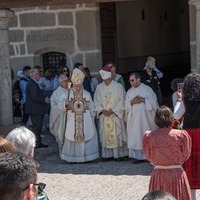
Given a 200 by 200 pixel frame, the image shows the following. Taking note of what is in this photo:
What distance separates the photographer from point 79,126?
396 inches

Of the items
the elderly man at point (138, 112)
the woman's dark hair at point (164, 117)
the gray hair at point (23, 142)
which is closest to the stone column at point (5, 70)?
the elderly man at point (138, 112)

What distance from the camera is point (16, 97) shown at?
13062mm

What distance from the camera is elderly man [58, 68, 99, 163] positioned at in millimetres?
10078

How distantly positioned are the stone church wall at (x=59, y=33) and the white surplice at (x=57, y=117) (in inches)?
137

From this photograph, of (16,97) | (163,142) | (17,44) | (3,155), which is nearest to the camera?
(3,155)

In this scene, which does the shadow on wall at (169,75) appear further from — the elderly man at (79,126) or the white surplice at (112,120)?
the elderly man at (79,126)

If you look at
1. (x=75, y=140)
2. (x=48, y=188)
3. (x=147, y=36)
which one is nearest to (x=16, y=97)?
(x=75, y=140)

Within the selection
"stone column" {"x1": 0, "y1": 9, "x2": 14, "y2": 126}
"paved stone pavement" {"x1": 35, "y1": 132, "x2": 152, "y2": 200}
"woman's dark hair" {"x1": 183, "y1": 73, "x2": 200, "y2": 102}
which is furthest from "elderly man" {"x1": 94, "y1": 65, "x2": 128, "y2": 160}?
"woman's dark hair" {"x1": 183, "y1": 73, "x2": 200, "y2": 102}

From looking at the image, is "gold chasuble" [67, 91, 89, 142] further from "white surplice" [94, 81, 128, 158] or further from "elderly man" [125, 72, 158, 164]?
"elderly man" [125, 72, 158, 164]

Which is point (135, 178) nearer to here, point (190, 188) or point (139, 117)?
point (139, 117)

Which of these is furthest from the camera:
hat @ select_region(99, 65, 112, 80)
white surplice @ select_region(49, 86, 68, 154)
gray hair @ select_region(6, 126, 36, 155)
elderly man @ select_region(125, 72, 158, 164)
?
white surplice @ select_region(49, 86, 68, 154)

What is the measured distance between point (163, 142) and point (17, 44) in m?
9.13

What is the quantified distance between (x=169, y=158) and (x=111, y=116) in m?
4.40

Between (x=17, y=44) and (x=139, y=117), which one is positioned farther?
(x=17, y=44)
